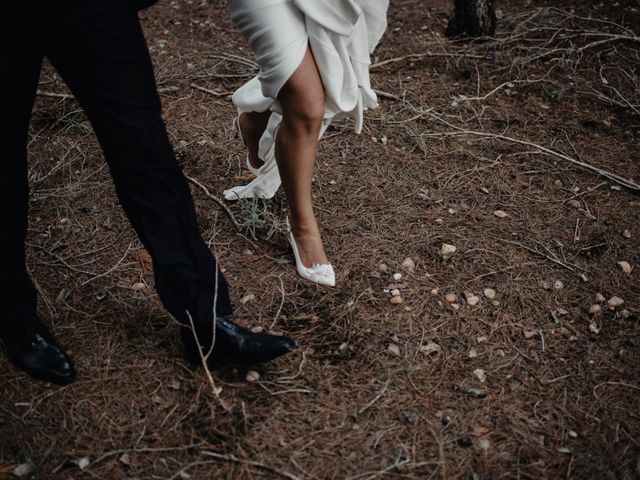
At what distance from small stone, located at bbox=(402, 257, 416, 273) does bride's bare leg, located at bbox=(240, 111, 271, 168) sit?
33.2 inches

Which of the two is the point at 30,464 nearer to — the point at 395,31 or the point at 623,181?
the point at 623,181

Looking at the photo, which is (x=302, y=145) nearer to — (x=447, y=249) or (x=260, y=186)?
(x=260, y=186)

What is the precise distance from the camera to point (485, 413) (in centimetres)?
183

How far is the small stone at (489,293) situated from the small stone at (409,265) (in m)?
0.31

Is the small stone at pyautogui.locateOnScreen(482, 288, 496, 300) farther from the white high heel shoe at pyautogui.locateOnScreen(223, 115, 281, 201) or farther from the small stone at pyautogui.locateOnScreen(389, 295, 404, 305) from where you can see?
the white high heel shoe at pyautogui.locateOnScreen(223, 115, 281, 201)

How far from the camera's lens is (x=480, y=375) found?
6.40 feet

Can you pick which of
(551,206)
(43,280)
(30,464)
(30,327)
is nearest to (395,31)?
(551,206)

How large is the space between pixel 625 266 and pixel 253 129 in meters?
1.77

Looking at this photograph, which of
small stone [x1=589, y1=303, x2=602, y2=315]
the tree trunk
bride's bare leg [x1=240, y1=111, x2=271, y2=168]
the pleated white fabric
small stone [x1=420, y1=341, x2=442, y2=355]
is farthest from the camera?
the tree trunk

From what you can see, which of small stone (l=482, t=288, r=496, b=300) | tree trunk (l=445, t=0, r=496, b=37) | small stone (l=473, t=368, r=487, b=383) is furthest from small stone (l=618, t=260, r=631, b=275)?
tree trunk (l=445, t=0, r=496, b=37)

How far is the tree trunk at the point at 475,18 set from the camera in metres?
3.82

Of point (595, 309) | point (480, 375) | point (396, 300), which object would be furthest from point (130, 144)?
point (595, 309)

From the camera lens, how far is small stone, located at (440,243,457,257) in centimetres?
242

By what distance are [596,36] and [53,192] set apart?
3.73 metres
